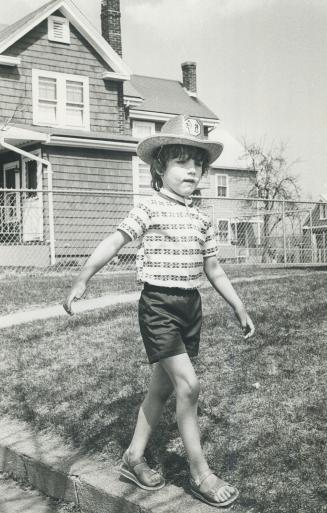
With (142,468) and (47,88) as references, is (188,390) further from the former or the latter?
(47,88)

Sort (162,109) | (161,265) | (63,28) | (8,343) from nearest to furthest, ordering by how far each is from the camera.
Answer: (161,265) → (8,343) → (63,28) → (162,109)

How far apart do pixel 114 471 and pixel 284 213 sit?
43.1 ft

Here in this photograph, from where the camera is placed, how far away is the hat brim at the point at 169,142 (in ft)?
11.2

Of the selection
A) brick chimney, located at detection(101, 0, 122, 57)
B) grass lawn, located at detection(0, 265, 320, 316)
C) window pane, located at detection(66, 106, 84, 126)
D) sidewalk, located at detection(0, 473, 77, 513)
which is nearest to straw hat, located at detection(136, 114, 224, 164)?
sidewalk, located at detection(0, 473, 77, 513)

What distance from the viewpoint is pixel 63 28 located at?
833 inches

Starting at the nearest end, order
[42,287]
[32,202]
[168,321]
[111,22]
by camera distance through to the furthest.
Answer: [168,321] < [42,287] < [32,202] < [111,22]

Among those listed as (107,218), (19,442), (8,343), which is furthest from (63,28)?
(19,442)

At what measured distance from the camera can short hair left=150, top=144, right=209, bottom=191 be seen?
3.49 m

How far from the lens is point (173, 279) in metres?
3.32

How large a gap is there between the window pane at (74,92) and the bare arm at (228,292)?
18.4 metres

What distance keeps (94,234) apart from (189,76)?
16166 millimetres

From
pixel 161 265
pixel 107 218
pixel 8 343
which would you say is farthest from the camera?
pixel 107 218

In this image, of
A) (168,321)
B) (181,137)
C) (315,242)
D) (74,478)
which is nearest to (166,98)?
(315,242)

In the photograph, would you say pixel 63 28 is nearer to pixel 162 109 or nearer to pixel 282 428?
pixel 162 109
